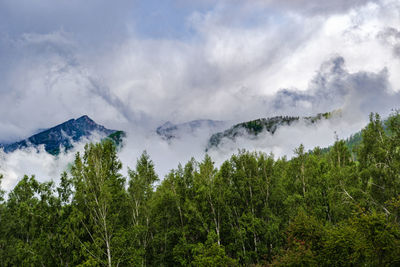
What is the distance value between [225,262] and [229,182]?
13.8 m

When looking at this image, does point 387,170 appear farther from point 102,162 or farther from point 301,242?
point 102,162

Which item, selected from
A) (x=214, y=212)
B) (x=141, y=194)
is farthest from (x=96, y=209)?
(x=214, y=212)

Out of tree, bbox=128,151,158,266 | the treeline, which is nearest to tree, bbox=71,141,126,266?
the treeline

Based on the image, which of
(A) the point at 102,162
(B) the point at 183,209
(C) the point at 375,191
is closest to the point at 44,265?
(A) the point at 102,162

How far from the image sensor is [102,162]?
32156mm

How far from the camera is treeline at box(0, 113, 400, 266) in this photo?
23.9 m

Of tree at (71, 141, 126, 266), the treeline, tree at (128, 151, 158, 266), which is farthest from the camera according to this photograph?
tree at (128, 151, 158, 266)

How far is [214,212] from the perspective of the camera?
36.6 m

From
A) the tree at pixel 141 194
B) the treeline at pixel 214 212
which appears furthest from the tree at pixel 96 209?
the tree at pixel 141 194

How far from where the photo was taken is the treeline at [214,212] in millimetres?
23922

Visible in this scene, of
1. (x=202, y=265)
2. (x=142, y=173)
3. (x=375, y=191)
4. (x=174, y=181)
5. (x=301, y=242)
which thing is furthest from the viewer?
(x=174, y=181)

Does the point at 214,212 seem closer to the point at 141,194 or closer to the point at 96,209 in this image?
the point at 141,194

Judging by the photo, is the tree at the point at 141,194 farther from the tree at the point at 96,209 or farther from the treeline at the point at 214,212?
the tree at the point at 96,209

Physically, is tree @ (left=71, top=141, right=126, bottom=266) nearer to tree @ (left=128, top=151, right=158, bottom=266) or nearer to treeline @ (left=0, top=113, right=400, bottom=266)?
treeline @ (left=0, top=113, right=400, bottom=266)
